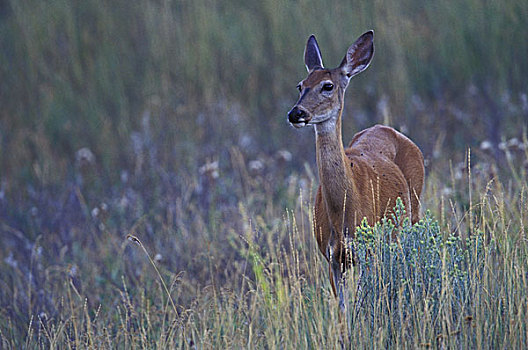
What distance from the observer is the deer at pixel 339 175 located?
16.6ft

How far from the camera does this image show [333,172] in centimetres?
507

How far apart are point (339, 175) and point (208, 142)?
5111mm

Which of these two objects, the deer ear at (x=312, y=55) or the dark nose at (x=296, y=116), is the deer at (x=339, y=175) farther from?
the deer ear at (x=312, y=55)

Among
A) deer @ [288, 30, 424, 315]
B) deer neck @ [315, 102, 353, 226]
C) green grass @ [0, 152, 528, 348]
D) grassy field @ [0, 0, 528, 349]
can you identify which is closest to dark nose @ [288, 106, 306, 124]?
deer @ [288, 30, 424, 315]

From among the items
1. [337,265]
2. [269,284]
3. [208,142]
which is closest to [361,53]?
[337,265]

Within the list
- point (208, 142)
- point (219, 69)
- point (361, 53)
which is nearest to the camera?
point (361, 53)

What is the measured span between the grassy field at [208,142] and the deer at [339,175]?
1.07ft

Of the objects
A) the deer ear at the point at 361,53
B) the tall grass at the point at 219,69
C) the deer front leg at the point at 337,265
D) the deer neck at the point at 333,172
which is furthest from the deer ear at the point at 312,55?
the tall grass at the point at 219,69

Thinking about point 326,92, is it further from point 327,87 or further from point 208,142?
point 208,142

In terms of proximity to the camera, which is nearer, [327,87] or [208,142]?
[327,87]

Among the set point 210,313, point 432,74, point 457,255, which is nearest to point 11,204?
point 210,313

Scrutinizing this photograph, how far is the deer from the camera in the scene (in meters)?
5.05

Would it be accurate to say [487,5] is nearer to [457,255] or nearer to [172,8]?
[172,8]

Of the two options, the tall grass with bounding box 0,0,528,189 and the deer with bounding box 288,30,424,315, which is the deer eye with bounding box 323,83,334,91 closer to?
the deer with bounding box 288,30,424,315
